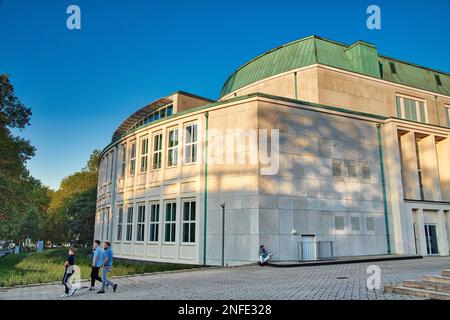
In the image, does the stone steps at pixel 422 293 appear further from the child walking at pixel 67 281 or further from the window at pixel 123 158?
the window at pixel 123 158

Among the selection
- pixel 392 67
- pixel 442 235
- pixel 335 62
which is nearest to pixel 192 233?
pixel 335 62

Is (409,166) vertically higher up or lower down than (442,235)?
higher up

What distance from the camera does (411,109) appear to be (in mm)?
31625

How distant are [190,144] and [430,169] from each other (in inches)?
736

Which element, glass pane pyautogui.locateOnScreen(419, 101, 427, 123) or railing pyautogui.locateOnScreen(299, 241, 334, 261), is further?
glass pane pyautogui.locateOnScreen(419, 101, 427, 123)

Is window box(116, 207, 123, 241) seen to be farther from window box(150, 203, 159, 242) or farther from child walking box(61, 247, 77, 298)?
child walking box(61, 247, 77, 298)

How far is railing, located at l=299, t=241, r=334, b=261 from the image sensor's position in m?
21.3

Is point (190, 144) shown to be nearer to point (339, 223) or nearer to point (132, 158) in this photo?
point (132, 158)

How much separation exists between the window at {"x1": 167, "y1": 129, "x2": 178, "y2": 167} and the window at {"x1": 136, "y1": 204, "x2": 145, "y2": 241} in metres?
4.66

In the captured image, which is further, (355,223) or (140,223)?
(140,223)

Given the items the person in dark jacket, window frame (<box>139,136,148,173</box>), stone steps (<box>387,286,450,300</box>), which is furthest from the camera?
window frame (<box>139,136,148,173</box>)

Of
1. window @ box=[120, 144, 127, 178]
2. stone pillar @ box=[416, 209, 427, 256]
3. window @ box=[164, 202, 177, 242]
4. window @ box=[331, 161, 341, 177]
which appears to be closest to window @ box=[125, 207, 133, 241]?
window @ box=[120, 144, 127, 178]
